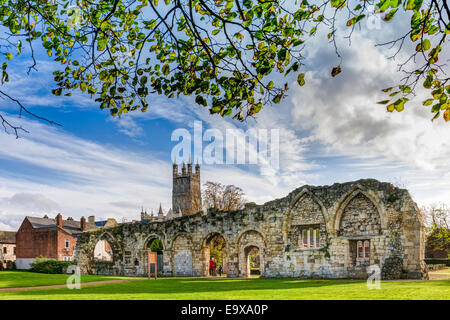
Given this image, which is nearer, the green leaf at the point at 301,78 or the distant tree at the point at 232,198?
the green leaf at the point at 301,78

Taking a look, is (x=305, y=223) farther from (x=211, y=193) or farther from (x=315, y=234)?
(x=211, y=193)

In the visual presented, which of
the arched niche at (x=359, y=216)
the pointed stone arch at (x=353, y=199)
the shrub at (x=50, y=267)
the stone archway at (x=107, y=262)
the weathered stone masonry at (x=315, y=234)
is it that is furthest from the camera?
the stone archway at (x=107, y=262)

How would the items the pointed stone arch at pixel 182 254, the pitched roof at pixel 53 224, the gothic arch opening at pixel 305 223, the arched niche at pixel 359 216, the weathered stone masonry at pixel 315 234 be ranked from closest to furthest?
the weathered stone masonry at pixel 315 234, the arched niche at pixel 359 216, the gothic arch opening at pixel 305 223, the pointed stone arch at pixel 182 254, the pitched roof at pixel 53 224

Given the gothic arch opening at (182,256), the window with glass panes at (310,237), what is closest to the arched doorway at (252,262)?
the gothic arch opening at (182,256)

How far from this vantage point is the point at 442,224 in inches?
1849

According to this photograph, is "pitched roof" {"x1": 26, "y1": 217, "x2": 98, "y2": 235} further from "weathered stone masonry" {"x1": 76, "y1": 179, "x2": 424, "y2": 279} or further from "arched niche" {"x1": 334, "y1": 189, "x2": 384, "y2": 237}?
"arched niche" {"x1": 334, "y1": 189, "x2": 384, "y2": 237}

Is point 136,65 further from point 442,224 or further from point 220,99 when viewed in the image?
point 442,224

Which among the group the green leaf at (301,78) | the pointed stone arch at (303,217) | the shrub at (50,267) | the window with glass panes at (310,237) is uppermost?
the green leaf at (301,78)

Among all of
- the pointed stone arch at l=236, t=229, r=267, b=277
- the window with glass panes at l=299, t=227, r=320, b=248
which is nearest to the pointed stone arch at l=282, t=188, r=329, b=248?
the window with glass panes at l=299, t=227, r=320, b=248

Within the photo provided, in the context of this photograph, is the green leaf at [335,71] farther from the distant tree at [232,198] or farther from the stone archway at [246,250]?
the distant tree at [232,198]

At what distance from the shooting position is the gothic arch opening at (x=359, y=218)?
934 inches

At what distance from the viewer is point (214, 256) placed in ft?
124

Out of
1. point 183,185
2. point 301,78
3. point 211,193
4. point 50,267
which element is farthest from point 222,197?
point 183,185

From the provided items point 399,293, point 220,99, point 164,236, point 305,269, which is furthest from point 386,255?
point 220,99
